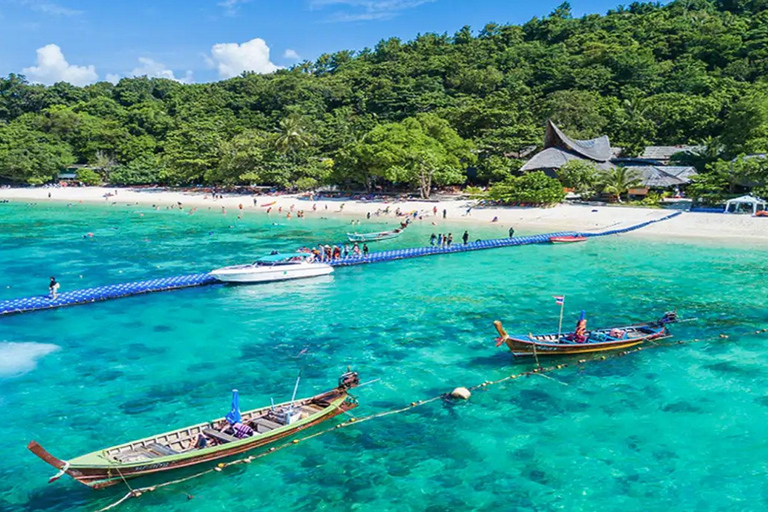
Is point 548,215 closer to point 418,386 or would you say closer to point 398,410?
point 418,386

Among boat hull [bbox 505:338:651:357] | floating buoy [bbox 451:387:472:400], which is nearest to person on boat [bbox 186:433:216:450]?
floating buoy [bbox 451:387:472:400]

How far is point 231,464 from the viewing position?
16.6 metres

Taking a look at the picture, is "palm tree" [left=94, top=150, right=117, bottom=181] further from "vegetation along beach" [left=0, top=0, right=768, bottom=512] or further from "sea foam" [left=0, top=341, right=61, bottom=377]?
"sea foam" [left=0, top=341, right=61, bottom=377]

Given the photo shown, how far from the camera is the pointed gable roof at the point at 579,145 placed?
7544cm

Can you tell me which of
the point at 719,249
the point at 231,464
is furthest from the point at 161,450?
the point at 719,249

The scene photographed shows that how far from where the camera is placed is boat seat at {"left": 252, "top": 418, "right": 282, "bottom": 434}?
17.2 metres

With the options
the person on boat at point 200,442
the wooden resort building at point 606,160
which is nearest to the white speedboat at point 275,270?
the person on boat at point 200,442

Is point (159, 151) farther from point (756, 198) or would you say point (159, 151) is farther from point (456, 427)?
point (456, 427)

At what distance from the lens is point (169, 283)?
121ft

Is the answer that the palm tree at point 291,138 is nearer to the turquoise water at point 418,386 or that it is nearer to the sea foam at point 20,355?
the turquoise water at point 418,386

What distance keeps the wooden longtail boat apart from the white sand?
146ft

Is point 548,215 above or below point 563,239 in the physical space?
above

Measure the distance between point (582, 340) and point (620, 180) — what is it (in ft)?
156

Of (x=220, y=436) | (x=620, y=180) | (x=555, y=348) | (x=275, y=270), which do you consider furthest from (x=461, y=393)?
(x=620, y=180)
